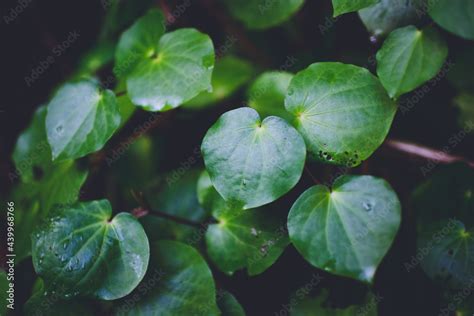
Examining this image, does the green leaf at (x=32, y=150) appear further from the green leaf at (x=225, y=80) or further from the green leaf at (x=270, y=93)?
the green leaf at (x=270, y=93)

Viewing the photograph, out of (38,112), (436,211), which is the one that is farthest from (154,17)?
(436,211)

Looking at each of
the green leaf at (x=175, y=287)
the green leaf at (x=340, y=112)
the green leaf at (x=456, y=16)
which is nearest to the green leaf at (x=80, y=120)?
the green leaf at (x=175, y=287)

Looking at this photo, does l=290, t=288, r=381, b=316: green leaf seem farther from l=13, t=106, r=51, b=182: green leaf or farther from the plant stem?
l=13, t=106, r=51, b=182: green leaf

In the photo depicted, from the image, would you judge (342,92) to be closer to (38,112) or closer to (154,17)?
(154,17)

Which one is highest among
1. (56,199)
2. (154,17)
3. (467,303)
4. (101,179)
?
(154,17)

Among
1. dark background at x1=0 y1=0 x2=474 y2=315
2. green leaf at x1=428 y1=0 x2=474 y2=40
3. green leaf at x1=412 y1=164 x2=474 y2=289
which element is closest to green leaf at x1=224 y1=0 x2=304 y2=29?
dark background at x1=0 y1=0 x2=474 y2=315

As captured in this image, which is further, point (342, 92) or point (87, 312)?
point (87, 312)
